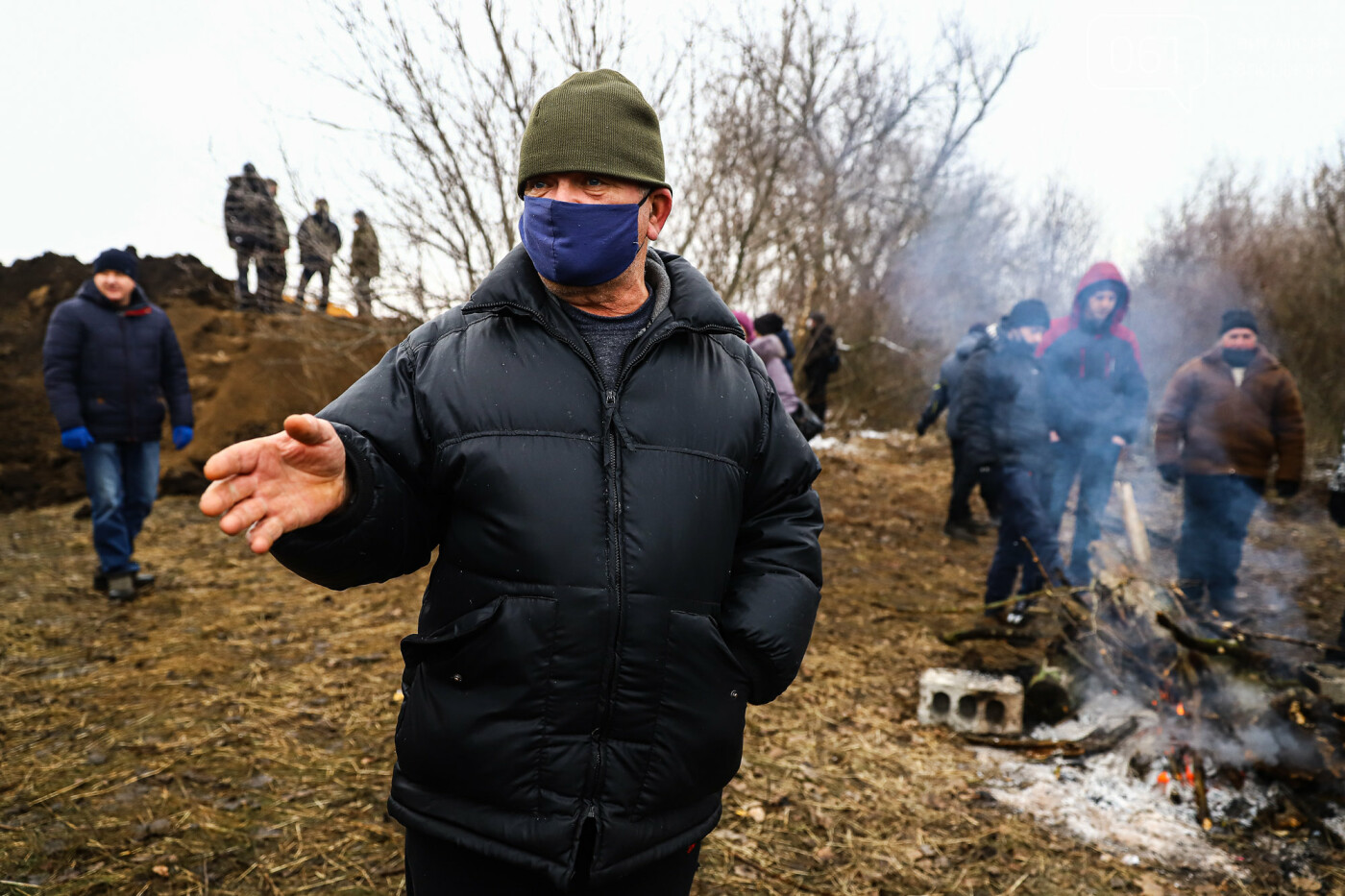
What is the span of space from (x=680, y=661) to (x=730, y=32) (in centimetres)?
792

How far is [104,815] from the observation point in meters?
3.14

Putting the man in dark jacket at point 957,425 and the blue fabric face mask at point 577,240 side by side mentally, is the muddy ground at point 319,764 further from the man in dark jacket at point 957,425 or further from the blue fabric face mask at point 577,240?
the blue fabric face mask at point 577,240

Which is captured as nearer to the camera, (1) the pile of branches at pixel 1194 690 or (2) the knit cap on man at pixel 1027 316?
(1) the pile of branches at pixel 1194 690

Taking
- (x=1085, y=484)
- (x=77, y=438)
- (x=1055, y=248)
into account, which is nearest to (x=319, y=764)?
(x=77, y=438)

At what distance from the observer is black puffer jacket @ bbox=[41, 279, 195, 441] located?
5.22m

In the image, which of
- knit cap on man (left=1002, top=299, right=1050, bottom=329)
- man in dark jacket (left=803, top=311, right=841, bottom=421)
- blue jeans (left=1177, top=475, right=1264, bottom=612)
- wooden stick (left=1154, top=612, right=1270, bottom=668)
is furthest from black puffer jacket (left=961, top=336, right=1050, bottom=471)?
man in dark jacket (left=803, top=311, right=841, bottom=421)

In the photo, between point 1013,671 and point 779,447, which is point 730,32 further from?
point 779,447

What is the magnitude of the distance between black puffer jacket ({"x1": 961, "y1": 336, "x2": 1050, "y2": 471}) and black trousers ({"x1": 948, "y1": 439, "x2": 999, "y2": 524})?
144 mm

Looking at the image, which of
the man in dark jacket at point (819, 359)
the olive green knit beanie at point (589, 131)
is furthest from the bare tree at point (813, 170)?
the olive green knit beanie at point (589, 131)

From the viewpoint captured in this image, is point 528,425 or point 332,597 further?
point 332,597

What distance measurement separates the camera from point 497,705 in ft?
4.92

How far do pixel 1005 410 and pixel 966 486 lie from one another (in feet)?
7.18

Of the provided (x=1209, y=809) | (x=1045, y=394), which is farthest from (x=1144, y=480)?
(x=1209, y=809)

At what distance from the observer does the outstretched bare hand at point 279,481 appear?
1283mm
